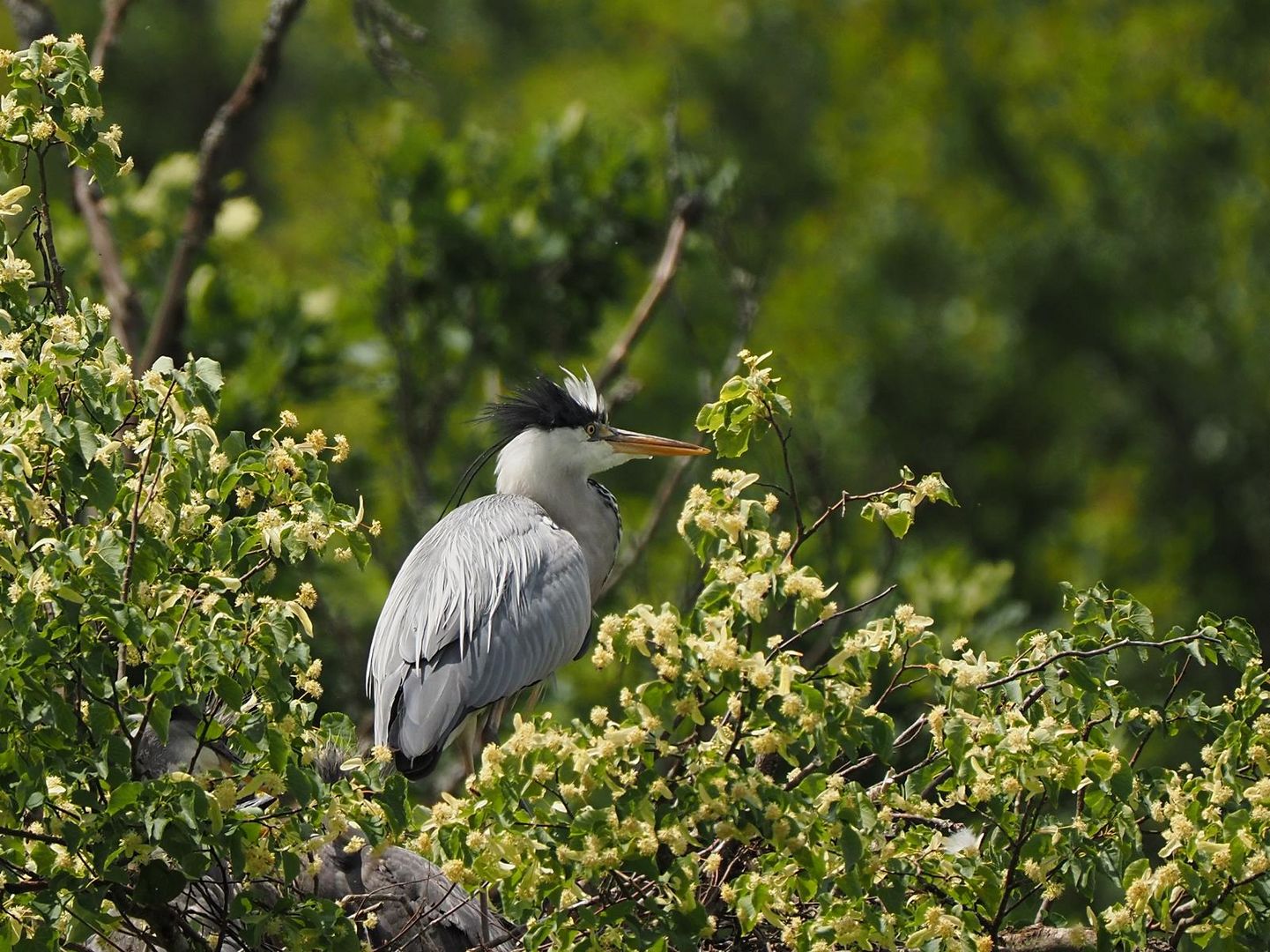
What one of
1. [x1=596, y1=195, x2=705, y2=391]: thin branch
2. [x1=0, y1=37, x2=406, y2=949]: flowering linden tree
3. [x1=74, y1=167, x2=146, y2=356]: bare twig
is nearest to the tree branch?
[x1=74, y1=167, x2=146, y2=356]: bare twig

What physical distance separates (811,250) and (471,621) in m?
14.2

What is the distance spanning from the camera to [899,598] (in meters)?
8.06

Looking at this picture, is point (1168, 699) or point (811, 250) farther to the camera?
point (811, 250)

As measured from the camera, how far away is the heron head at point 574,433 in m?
5.96

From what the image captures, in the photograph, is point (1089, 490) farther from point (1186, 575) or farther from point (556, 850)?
point (556, 850)

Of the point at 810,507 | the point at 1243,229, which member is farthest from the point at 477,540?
the point at 1243,229

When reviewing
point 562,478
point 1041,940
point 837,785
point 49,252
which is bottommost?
point 562,478

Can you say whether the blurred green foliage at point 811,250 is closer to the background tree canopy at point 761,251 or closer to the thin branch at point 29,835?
the background tree canopy at point 761,251

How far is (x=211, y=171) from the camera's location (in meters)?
6.34

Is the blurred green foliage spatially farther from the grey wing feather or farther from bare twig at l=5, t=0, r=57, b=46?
bare twig at l=5, t=0, r=57, b=46

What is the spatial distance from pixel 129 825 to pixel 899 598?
564 cm

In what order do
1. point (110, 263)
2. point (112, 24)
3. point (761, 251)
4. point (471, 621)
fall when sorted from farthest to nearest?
1. point (761, 251)
2. point (112, 24)
3. point (110, 263)
4. point (471, 621)

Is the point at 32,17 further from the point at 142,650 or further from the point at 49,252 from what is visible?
the point at 142,650

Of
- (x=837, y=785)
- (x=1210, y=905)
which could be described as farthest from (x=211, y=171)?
(x=1210, y=905)
